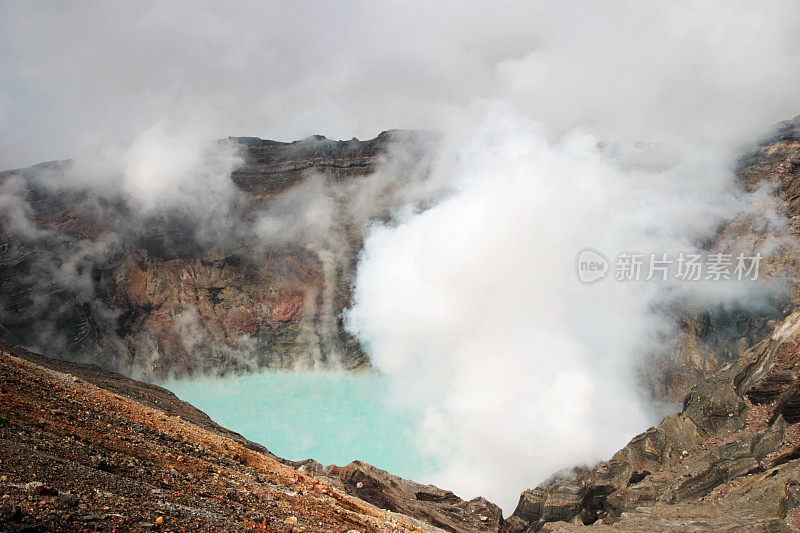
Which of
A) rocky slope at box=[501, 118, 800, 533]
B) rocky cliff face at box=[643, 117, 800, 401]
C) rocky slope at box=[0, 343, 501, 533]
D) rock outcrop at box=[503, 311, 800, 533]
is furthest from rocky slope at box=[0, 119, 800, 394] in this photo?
rocky slope at box=[0, 343, 501, 533]

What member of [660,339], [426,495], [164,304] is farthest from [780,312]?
[164,304]

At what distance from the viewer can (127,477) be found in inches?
546

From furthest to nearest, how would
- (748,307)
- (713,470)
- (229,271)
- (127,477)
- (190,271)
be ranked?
(229,271) < (190,271) < (748,307) < (713,470) < (127,477)

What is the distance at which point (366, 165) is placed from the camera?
7888 cm

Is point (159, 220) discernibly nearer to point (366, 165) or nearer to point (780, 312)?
point (366, 165)

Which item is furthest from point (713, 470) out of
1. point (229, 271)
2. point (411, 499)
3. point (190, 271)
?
point (190, 271)

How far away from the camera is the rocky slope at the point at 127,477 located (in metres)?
10.5

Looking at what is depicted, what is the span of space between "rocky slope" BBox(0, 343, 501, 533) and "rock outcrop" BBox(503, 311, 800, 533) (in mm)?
13537

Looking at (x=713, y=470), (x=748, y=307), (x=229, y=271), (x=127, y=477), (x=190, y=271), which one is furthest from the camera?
(x=229, y=271)

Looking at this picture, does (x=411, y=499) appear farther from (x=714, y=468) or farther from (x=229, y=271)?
(x=229, y=271)

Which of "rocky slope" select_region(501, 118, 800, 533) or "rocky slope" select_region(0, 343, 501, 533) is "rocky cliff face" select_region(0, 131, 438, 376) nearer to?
"rocky slope" select_region(501, 118, 800, 533)

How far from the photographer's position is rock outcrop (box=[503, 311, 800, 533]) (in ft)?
70.8

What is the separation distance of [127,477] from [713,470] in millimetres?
27457

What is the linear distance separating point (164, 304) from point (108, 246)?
10.4m
